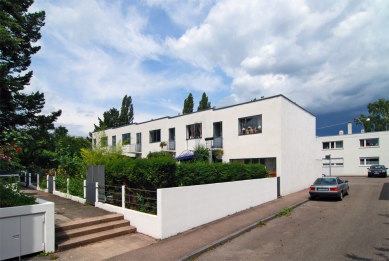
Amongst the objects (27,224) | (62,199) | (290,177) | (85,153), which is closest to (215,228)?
(27,224)

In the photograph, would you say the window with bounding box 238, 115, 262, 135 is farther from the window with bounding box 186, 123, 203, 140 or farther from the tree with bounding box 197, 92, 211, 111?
the tree with bounding box 197, 92, 211, 111

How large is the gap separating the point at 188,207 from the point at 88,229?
305cm

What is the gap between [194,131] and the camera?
2547 cm

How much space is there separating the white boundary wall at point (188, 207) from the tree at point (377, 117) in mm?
53237

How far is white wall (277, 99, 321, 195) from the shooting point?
18234 mm

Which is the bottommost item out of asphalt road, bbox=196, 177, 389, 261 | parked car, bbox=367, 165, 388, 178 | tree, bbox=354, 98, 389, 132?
parked car, bbox=367, 165, 388, 178

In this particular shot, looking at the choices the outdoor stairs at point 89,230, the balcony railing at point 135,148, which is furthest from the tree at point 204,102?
the outdoor stairs at point 89,230

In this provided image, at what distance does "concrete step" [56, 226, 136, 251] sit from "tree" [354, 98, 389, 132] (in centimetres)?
5823

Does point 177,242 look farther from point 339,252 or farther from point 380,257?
point 380,257

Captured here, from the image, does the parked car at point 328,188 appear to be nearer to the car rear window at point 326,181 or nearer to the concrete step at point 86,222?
the car rear window at point 326,181

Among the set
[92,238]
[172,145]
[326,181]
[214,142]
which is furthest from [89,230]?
[172,145]

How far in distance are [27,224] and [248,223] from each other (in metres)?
6.86

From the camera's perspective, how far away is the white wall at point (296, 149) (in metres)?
18.2

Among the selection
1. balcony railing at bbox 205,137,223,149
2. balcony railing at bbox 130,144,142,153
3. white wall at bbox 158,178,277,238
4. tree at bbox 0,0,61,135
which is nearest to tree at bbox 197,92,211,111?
balcony railing at bbox 130,144,142,153
